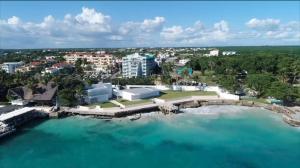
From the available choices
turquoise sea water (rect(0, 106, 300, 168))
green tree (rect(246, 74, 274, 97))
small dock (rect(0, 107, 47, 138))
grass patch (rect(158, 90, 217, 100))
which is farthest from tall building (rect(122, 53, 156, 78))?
small dock (rect(0, 107, 47, 138))

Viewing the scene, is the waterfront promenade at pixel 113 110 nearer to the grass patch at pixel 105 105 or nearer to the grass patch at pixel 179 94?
the grass patch at pixel 105 105

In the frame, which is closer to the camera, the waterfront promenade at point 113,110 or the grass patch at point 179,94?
the waterfront promenade at point 113,110

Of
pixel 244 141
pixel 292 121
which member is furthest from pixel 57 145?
pixel 292 121

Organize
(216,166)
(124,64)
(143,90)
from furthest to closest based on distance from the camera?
(124,64)
(143,90)
(216,166)

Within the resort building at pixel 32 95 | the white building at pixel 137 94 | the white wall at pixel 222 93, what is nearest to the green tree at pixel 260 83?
the white wall at pixel 222 93

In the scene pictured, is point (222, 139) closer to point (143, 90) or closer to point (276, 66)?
point (143, 90)

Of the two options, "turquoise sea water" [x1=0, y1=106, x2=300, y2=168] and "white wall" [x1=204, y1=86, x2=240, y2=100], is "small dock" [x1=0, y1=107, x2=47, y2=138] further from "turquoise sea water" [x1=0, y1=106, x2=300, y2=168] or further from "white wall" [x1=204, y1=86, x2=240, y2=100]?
"white wall" [x1=204, y1=86, x2=240, y2=100]
